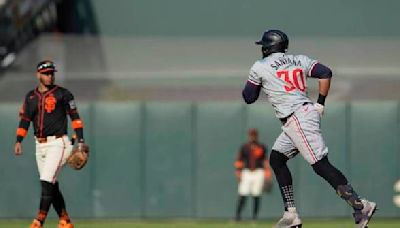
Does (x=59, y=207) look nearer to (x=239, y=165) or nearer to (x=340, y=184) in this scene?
(x=340, y=184)

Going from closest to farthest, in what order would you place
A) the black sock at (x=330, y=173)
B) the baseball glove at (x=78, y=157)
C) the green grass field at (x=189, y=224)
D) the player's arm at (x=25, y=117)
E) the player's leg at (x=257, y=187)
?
the black sock at (x=330, y=173) → the player's arm at (x=25, y=117) → the baseball glove at (x=78, y=157) → the green grass field at (x=189, y=224) → the player's leg at (x=257, y=187)

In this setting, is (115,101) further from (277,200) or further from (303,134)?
(303,134)

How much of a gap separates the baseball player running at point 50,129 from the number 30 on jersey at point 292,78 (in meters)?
3.13

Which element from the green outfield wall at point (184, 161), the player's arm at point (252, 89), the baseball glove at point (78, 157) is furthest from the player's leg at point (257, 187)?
the player's arm at point (252, 89)

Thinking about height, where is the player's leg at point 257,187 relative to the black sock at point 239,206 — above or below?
above

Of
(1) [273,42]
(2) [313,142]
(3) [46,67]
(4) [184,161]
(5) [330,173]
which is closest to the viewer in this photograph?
(5) [330,173]

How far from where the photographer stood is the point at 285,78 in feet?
37.0

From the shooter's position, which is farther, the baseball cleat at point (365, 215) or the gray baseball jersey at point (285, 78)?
the gray baseball jersey at point (285, 78)

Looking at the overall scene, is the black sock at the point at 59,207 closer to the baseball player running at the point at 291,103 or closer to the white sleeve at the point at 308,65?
the baseball player running at the point at 291,103

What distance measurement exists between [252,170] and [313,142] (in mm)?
8601

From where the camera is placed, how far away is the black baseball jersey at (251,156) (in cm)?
1956

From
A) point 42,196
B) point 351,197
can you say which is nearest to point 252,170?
point 42,196

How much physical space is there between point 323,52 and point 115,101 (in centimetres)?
433

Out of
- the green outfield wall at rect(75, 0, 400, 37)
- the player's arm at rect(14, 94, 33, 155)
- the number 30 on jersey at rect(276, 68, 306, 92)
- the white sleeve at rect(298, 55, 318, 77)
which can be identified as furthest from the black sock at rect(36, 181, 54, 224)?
the green outfield wall at rect(75, 0, 400, 37)
